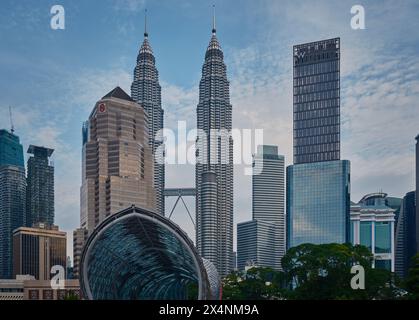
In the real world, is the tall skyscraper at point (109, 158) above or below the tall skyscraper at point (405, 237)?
above

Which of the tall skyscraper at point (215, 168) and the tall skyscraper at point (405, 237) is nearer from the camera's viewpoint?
the tall skyscraper at point (215, 168)

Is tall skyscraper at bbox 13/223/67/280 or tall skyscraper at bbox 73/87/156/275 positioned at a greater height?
tall skyscraper at bbox 73/87/156/275

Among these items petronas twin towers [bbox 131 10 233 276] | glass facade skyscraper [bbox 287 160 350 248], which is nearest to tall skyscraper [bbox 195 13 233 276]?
petronas twin towers [bbox 131 10 233 276]

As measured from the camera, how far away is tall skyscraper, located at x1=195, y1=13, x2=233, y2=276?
66.8 feet

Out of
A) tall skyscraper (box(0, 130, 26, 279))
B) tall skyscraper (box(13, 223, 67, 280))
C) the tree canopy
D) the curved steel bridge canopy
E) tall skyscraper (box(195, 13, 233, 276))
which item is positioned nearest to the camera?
tall skyscraper (box(195, 13, 233, 276))

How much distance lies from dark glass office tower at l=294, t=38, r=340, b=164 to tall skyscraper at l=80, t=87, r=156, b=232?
30388 millimetres

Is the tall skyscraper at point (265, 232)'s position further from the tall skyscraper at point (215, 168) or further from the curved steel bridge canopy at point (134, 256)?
the curved steel bridge canopy at point (134, 256)

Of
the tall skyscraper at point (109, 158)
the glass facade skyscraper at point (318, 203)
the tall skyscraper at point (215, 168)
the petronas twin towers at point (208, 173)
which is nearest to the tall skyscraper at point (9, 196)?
the tall skyscraper at point (109, 158)

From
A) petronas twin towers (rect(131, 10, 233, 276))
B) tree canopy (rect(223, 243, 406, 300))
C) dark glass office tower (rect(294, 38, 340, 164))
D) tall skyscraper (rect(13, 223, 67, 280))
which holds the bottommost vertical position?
tall skyscraper (rect(13, 223, 67, 280))

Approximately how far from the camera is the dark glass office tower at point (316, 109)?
84125mm

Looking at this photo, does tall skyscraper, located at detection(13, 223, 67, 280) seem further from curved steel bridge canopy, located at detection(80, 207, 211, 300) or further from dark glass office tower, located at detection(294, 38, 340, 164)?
dark glass office tower, located at detection(294, 38, 340, 164)

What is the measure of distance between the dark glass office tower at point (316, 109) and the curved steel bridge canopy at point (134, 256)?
50352 mm

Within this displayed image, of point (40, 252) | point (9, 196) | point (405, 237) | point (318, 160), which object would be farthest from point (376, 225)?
point (9, 196)

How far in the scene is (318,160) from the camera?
276 ft
